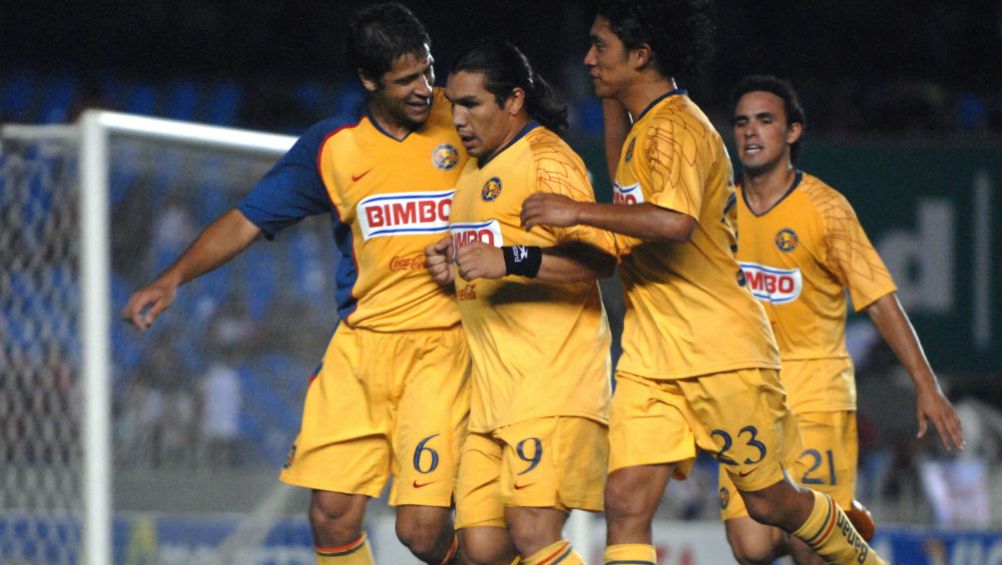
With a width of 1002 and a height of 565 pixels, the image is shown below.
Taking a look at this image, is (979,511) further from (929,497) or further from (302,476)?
(302,476)

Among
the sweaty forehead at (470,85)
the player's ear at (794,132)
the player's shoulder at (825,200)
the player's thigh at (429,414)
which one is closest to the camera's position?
the sweaty forehead at (470,85)

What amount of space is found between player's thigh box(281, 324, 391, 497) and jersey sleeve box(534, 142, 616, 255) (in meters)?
0.87

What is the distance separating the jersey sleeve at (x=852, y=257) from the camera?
4816 mm

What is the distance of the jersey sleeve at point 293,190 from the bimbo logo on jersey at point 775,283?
59.4 inches

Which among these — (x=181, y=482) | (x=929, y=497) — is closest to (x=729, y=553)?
(x=929, y=497)

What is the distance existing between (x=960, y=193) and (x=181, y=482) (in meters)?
5.81

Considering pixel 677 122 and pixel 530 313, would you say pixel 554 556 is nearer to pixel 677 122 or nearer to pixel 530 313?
pixel 530 313

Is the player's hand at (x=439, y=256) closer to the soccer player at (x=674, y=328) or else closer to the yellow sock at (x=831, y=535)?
the soccer player at (x=674, y=328)

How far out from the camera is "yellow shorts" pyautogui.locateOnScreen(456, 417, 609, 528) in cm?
405

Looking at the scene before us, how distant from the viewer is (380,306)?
459 centimetres

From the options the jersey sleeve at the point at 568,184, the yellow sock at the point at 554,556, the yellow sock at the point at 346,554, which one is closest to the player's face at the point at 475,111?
the jersey sleeve at the point at 568,184

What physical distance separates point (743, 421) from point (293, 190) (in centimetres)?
164

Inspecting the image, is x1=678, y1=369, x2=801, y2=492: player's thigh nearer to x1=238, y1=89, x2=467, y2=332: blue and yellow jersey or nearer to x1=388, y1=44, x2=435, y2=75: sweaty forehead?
x1=238, y1=89, x2=467, y2=332: blue and yellow jersey

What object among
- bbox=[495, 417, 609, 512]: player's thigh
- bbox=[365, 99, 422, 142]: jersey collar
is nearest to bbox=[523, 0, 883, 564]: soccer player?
bbox=[495, 417, 609, 512]: player's thigh
